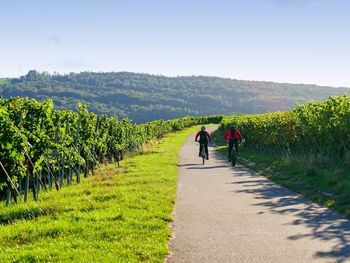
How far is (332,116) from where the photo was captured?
2175 centimetres

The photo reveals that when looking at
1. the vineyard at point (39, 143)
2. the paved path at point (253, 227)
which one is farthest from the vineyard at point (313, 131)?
the vineyard at point (39, 143)

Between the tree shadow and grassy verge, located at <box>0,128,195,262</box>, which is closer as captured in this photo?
grassy verge, located at <box>0,128,195,262</box>

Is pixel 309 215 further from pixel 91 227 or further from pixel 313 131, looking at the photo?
pixel 313 131

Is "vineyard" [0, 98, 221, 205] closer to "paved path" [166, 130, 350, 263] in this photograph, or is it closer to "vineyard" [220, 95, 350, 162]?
"paved path" [166, 130, 350, 263]

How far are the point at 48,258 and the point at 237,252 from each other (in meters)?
3.18

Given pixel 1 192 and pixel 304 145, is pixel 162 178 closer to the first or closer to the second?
pixel 1 192

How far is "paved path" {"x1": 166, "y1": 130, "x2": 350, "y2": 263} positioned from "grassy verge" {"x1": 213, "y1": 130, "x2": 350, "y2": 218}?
0.55 metres

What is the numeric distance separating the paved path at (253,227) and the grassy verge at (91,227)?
1.46 feet

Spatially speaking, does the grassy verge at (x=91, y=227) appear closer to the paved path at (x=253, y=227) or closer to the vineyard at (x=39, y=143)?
the paved path at (x=253, y=227)

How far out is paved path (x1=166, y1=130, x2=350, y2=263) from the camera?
7.45m

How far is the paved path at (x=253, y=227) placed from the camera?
293 inches

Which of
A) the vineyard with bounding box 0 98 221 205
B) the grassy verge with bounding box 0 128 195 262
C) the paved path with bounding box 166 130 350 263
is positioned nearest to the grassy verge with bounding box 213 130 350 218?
the paved path with bounding box 166 130 350 263

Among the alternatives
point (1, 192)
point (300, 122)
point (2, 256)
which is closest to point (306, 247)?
point (2, 256)

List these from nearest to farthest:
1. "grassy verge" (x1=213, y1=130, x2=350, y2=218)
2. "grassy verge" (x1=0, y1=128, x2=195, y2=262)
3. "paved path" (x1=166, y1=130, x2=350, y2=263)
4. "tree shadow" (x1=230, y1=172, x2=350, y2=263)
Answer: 1. "grassy verge" (x1=0, y1=128, x2=195, y2=262)
2. "paved path" (x1=166, y1=130, x2=350, y2=263)
3. "tree shadow" (x1=230, y1=172, x2=350, y2=263)
4. "grassy verge" (x1=213, y1=130, x2=350, y2=218)
